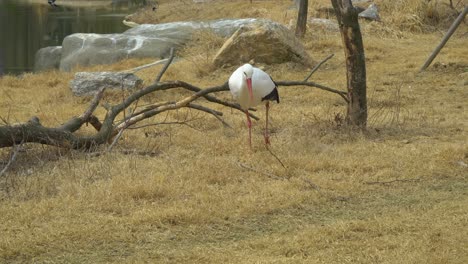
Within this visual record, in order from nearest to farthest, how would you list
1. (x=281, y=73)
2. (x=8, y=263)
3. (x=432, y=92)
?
1. (x=8, y=263)
2. (x=432, y=92)
3. (x=281, y=73)

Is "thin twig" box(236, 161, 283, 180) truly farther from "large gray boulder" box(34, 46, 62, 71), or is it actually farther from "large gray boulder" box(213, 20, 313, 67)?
"large gray boulder" box(34, 46, 62, 71)

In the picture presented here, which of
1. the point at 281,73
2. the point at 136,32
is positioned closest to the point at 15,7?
the point at 136,32

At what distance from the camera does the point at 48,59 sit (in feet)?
60.7

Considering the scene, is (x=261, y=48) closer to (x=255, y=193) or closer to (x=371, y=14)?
(x=371, y=14)

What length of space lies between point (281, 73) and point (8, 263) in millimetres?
8844

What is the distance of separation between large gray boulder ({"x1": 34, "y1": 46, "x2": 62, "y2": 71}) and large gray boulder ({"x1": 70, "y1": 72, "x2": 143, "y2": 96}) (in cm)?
688

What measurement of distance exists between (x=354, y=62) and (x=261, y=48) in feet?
17.5

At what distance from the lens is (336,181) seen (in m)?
5.84

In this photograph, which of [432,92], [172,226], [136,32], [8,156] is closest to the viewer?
[172,226]

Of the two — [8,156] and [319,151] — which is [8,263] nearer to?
[8,156]

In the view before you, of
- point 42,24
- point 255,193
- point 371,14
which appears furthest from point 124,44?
point 42,24

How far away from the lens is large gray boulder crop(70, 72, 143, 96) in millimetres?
11336

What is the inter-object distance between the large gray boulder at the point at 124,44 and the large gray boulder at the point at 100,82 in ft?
16.0

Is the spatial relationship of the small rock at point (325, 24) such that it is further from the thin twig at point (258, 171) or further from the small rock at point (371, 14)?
the thin twig at point (258, 171)
